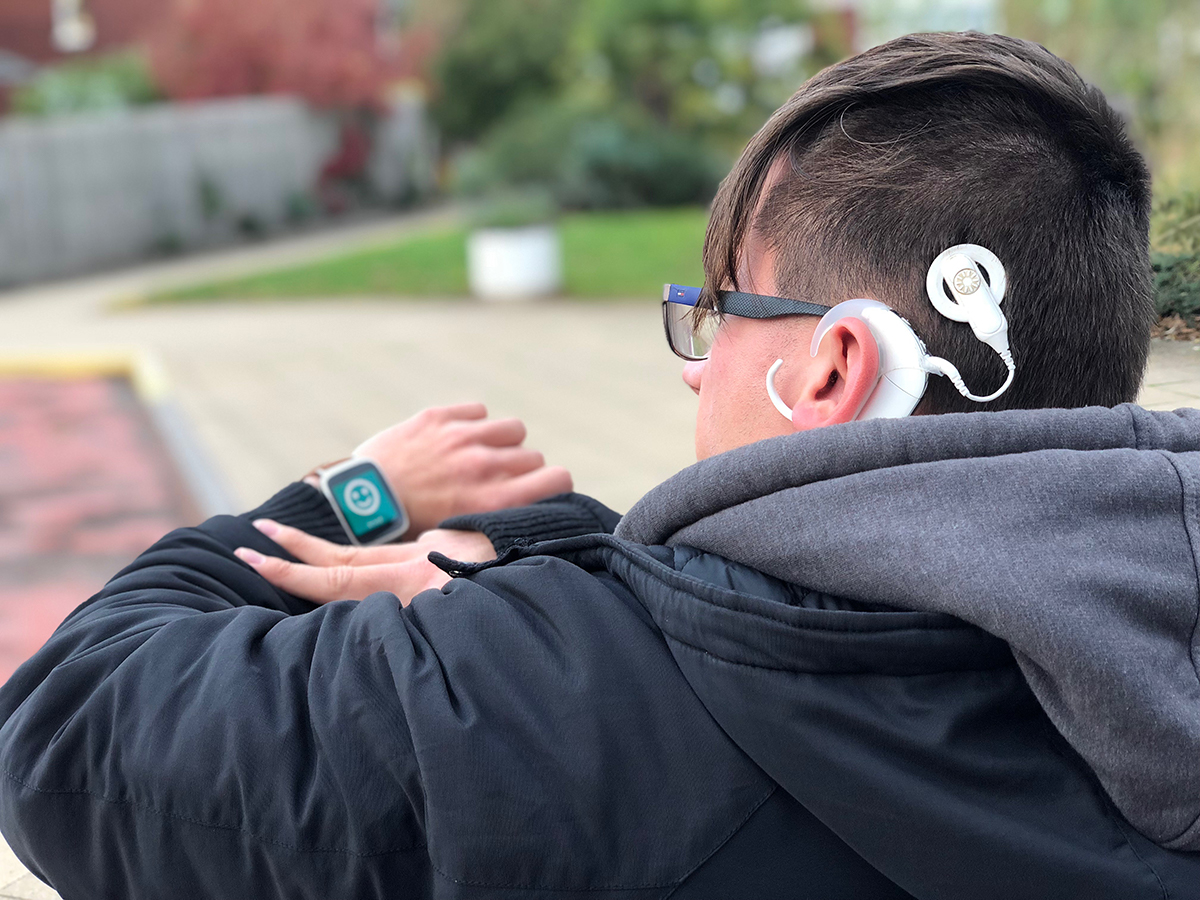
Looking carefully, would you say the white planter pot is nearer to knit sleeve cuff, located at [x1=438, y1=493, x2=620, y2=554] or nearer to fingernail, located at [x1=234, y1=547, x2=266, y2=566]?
knit sleeve cuff, located at [x1=438, y1=493, x2=620, y2=554]

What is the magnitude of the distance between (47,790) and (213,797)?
0.57 feet

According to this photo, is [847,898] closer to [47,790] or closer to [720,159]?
[47,790]

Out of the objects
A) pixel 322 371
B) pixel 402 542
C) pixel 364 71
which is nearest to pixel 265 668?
pixel 402 542

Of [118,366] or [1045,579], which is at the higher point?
[1045,579]

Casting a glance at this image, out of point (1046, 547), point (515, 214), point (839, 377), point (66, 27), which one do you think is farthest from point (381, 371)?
point (66, 27)

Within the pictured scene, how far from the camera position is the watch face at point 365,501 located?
71.7 inches

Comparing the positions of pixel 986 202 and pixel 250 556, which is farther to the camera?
pixel 250 556

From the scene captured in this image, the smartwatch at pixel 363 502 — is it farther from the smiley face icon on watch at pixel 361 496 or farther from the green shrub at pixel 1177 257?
the green shrub at pixel 1177 257

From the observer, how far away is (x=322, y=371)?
28.6 feet

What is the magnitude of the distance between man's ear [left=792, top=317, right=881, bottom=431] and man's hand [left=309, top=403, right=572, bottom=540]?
75cm

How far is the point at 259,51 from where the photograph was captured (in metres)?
Result: 21.0

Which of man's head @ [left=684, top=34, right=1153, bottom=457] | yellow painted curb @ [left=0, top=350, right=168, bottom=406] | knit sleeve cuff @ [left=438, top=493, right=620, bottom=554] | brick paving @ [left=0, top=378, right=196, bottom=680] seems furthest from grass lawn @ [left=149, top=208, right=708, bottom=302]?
man's head @ [left=684, top=34, right=1153, bottom=457]

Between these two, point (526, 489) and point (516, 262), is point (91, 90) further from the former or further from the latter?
point (526, 489)

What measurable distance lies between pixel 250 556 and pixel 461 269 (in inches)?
491
